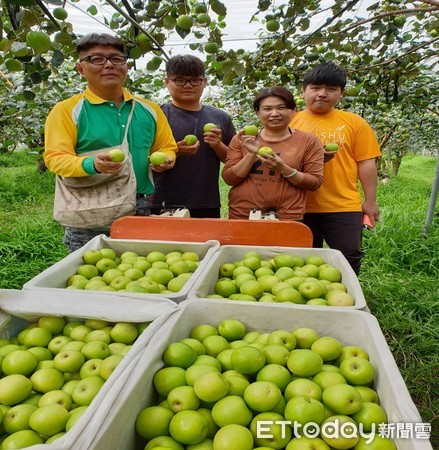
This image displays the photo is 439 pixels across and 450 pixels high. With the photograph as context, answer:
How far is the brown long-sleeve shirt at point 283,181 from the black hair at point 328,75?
0.40 m

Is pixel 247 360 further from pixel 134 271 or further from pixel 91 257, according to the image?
pixel 91 257

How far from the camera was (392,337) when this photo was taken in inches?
122

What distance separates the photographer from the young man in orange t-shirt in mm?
2756

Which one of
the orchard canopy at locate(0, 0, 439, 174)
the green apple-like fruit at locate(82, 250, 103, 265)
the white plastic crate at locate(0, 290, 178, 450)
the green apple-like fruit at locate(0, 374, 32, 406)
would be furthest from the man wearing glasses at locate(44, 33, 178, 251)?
the green apple-like fruit at locate(0, 374, 32, 406)

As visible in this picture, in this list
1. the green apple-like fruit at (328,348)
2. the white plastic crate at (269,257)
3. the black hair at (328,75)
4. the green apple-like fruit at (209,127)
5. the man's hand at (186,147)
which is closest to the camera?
the green apple-like fruit at (328,348)

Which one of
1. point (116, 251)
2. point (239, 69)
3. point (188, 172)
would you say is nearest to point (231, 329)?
point (116, 251)

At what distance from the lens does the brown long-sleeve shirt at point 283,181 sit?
2.47m

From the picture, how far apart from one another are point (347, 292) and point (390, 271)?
3.05 m

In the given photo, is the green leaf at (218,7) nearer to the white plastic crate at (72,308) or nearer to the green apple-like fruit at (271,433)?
the white plastic crate at (72,308)

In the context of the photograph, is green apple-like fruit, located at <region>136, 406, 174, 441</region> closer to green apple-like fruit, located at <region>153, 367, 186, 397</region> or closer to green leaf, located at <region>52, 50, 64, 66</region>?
green apple-like fruit, located at <region>153, 367, 186, 397</region>

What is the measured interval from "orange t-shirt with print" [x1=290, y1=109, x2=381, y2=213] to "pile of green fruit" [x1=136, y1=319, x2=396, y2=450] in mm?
1655

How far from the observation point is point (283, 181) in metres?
2.48

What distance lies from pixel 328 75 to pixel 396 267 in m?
2.78

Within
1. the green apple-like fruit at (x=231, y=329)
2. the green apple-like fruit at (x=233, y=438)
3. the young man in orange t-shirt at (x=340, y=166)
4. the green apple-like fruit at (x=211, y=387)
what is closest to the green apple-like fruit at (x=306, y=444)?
the green apple-like fruit at (x=233, y=438)
